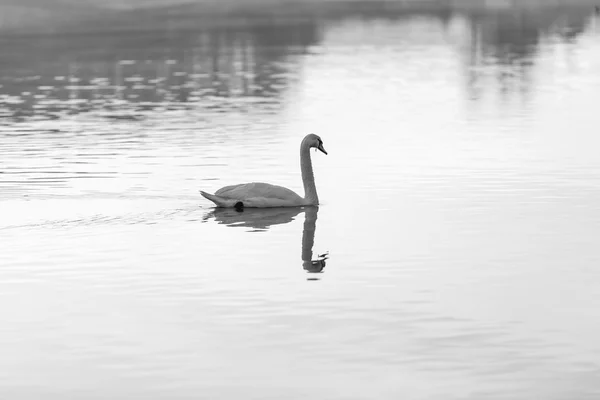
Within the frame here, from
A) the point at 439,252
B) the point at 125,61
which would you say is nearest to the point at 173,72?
the point at 125,61

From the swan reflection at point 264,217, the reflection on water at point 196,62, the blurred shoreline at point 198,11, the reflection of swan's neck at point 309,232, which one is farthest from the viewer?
the blurred shoreline at point 198,11

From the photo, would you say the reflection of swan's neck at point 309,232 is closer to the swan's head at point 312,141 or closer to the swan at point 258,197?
the swan at point 258,197

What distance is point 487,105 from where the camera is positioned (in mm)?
41812

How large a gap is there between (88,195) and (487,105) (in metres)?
19.5

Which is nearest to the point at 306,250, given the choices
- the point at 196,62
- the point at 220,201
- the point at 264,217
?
the point at 264,217

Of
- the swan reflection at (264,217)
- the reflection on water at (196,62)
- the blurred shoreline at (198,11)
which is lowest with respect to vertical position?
the blurred shoreline at (198,11)

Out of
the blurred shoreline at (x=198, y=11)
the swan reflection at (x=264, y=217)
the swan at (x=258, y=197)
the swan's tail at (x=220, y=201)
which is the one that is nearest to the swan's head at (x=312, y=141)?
the swan at (x=258, y=197)

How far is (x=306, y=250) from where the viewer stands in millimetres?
19719

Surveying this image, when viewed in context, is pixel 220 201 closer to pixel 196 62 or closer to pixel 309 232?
pixel 309 232

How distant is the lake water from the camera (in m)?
13.6

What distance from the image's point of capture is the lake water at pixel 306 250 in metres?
13.6

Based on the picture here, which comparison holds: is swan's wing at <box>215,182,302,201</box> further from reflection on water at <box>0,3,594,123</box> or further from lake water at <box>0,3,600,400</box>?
reflection on water at <box>0,3,594,123</box>

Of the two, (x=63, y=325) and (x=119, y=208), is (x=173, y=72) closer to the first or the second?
(x=119, y=208)

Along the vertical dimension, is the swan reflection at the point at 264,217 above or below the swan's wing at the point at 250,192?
below
